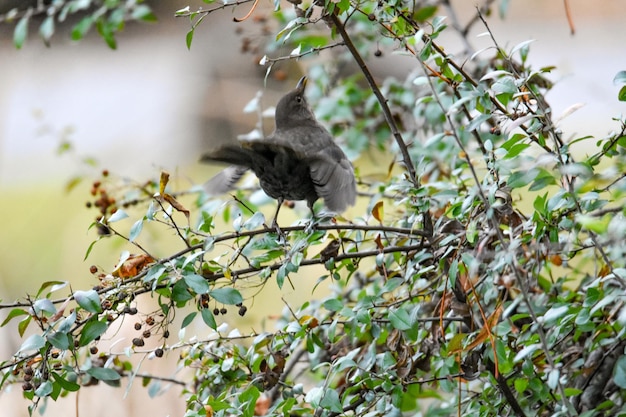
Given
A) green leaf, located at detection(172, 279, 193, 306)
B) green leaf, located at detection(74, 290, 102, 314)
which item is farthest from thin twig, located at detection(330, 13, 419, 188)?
green leaf, located at detection(74, 290, 102, 314)

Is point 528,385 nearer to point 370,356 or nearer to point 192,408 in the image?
point 370,356

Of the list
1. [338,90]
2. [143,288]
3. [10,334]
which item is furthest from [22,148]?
[143,288]

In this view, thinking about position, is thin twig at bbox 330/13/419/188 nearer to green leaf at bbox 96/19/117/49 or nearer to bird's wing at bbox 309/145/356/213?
bird's wing at bbox 309/145/356/213

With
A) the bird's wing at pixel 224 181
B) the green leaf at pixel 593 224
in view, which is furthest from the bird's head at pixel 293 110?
the green leaf at pixel 593 224

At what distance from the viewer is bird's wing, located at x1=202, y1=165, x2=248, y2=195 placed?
3.22 metres

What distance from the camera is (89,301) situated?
1.95 m

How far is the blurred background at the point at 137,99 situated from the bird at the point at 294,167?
277 cm

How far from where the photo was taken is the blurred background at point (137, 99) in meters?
6.61

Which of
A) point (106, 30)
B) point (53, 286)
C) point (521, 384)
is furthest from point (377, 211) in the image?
point (106, 30)

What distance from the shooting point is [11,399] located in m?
4.70

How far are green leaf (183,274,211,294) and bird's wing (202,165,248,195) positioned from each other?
3.99ft

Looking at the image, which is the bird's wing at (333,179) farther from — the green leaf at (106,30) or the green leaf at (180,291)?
the green leaf at (106,30)

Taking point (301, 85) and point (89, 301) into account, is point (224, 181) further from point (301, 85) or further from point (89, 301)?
point (89, 301)

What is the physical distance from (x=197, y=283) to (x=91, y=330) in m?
0.27
